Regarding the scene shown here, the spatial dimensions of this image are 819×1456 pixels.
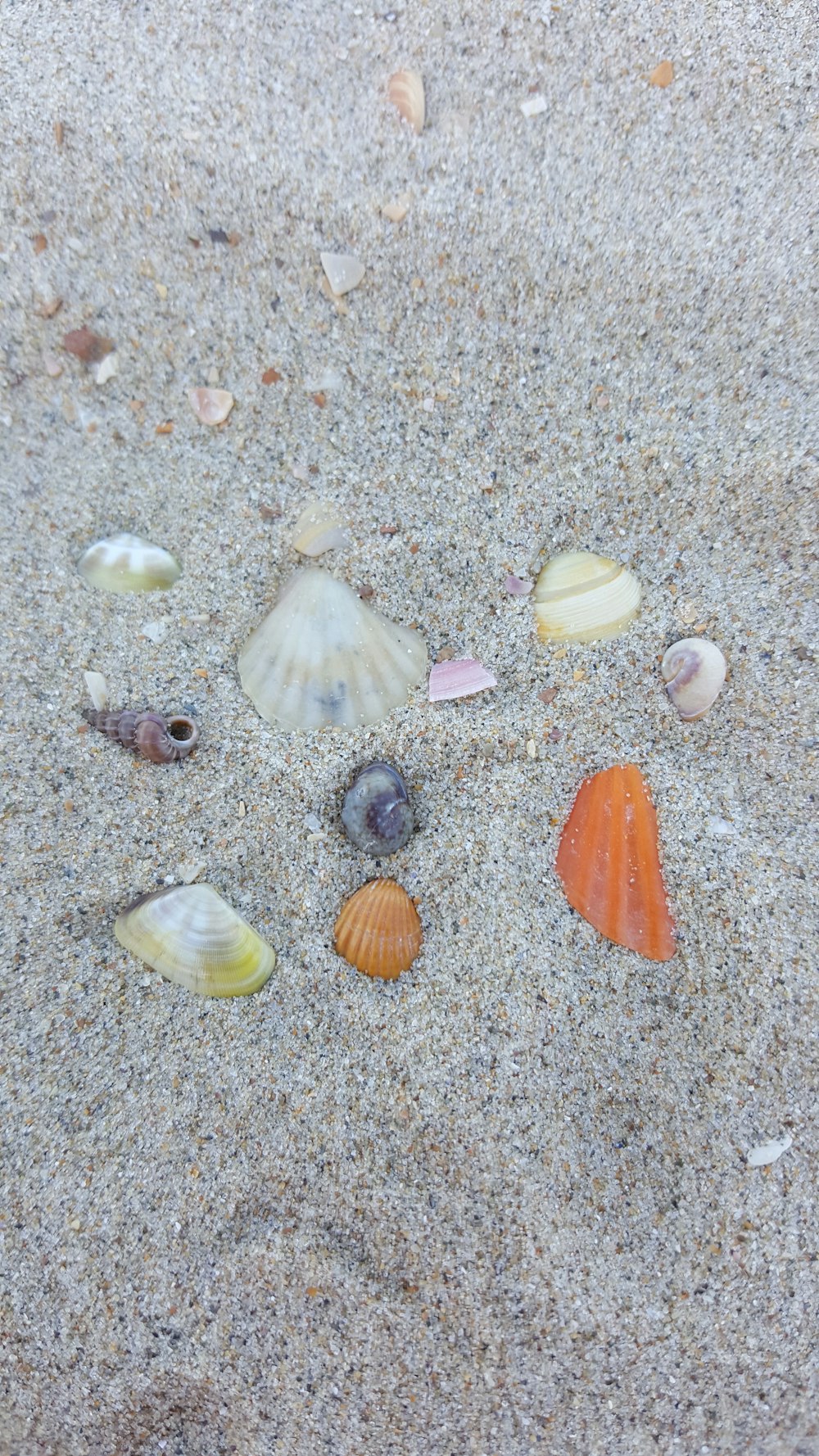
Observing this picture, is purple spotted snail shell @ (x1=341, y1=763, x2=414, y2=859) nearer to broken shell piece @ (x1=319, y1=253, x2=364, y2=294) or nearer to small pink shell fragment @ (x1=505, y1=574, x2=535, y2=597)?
small pink shell fragment @ (x1=505, y1=574, x2=535, y2=597)

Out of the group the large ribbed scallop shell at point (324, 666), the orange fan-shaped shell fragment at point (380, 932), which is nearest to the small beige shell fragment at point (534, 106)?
the large ribbed scallop shell at point (324, 666)

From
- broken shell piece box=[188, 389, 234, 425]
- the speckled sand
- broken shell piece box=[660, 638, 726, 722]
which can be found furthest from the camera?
broken shell piece box=[188, 389, 234, 425]

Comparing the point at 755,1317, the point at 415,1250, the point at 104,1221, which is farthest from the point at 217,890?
the point at 755,1317

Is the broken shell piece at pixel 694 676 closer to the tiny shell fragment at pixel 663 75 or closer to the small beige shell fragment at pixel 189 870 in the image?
the small beige shell fragment at pixel 189 870

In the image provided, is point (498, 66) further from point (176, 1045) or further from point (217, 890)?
point (176, 1045)

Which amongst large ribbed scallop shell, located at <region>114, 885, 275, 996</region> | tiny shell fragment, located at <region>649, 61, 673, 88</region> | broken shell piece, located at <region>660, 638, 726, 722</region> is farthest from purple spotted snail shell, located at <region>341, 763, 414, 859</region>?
tiny shell fragment, located at <region>649, 61, 673, 88</region>

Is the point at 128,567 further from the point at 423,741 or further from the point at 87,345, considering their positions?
the point at 423,741
